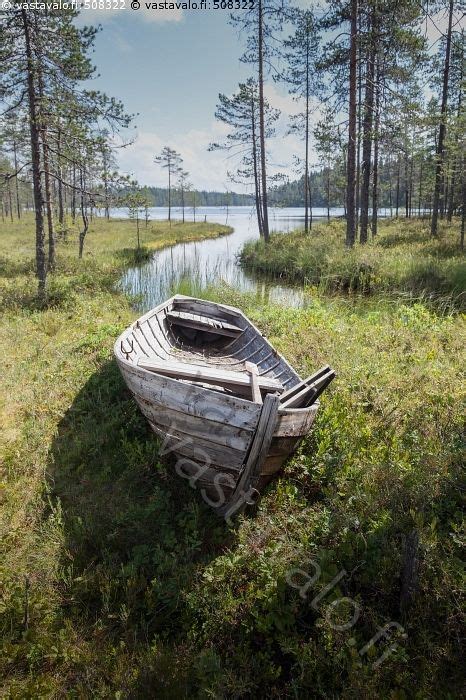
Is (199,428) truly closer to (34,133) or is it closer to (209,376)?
(209,376)

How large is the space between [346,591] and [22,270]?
17013mm

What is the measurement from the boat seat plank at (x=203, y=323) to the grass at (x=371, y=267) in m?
4.68

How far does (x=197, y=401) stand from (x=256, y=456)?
0.68 meters

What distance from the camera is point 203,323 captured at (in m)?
7.37

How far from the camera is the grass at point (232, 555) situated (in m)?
2.54

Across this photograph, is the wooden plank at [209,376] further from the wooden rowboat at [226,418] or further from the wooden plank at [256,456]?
the wooden plank at [256,456]

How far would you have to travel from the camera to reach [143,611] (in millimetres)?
3027

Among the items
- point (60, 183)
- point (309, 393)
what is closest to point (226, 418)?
point (309, 393)

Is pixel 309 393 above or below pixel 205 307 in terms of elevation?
below

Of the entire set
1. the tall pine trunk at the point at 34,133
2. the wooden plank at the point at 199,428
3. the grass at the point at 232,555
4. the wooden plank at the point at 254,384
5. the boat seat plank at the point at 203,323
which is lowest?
the grass at the point at 232,555

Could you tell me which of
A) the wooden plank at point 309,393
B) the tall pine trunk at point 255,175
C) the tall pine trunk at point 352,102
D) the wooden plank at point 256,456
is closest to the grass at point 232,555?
the wooden plank at point 256,456

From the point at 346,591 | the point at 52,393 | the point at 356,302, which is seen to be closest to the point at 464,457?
the point at 346,591

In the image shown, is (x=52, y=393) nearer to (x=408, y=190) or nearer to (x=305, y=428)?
(x=305, y=428)

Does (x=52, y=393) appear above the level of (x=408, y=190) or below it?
below
